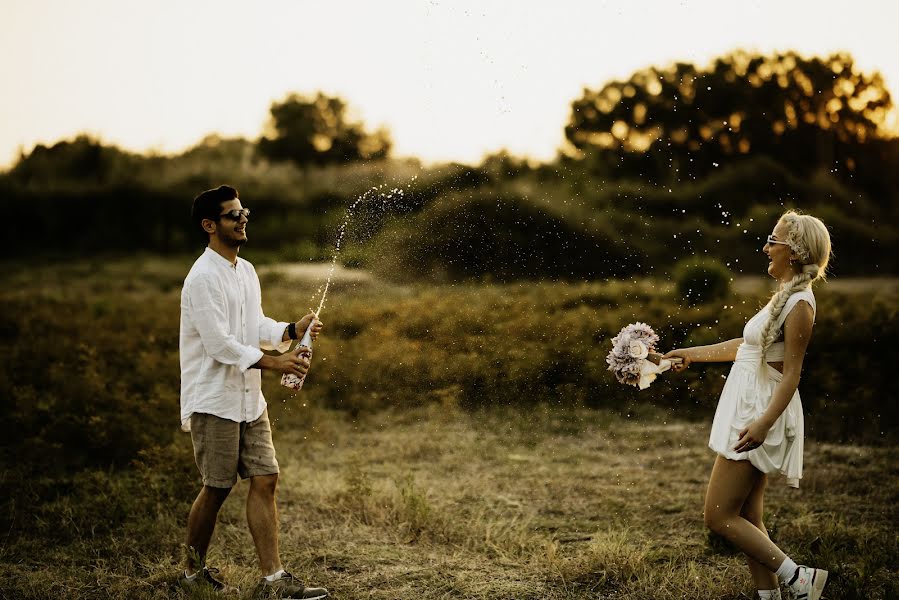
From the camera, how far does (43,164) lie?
64.3ft

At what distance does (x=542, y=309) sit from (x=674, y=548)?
8.11m

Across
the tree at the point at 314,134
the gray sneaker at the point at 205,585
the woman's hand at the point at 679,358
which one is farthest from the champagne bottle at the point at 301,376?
the tree at the point at 314,134

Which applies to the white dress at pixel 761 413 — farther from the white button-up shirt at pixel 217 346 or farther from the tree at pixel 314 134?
the tree at pixel 314 134

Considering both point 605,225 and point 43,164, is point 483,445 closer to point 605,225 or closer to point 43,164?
point 605,225

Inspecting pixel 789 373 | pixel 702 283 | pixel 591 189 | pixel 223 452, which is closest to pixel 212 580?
pixel 223 452

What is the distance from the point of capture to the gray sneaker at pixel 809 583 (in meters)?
3.75

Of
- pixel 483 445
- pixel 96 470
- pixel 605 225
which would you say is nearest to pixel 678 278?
pixel 605 225

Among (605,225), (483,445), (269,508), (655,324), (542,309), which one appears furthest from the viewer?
(605,225)

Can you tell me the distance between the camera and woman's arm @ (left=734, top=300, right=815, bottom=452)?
377cm

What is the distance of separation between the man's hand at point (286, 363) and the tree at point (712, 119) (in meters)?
15.6

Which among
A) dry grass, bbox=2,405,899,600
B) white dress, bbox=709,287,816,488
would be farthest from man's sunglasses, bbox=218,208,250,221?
white dress, bbox=709,287,816,488

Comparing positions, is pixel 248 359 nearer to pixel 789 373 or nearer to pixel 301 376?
pixel 301 376

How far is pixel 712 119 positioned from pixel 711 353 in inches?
688

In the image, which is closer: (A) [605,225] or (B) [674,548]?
(B) [674,548]
